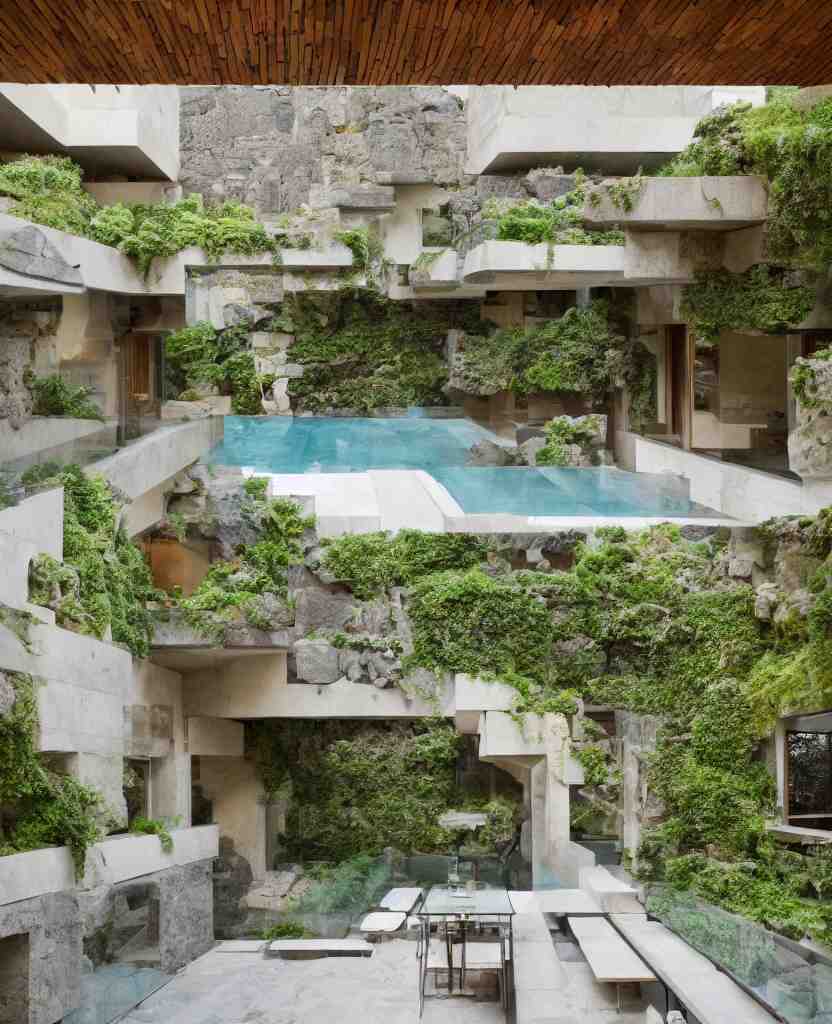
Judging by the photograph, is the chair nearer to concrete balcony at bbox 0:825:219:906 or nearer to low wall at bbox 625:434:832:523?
concrete balcony at bbox 0:825:219:906

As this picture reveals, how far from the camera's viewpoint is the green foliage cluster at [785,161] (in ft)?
55.6

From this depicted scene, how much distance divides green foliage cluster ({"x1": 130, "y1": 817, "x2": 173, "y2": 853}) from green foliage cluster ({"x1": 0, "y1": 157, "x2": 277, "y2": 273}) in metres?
8.71

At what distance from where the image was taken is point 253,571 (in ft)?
63.1

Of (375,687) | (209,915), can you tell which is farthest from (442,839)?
(209,915)

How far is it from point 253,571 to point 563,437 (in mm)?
7178

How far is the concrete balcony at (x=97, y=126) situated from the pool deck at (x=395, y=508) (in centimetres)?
643

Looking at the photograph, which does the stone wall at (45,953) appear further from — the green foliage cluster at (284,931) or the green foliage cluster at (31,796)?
the green foliage cluster at (284,931)

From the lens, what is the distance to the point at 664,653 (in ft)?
63.3

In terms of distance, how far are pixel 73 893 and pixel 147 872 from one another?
3153 millimetres

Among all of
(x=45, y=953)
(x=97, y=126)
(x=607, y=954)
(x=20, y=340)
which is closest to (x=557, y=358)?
(x=97, y=126)

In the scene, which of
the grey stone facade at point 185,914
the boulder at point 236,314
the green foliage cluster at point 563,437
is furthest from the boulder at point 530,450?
the grey stone facade at point 185,914

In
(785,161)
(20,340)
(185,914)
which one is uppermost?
(785,161)

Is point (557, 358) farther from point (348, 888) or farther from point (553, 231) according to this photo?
point (348, 888)

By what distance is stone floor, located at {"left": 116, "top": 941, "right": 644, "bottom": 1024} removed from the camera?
40.8ft
